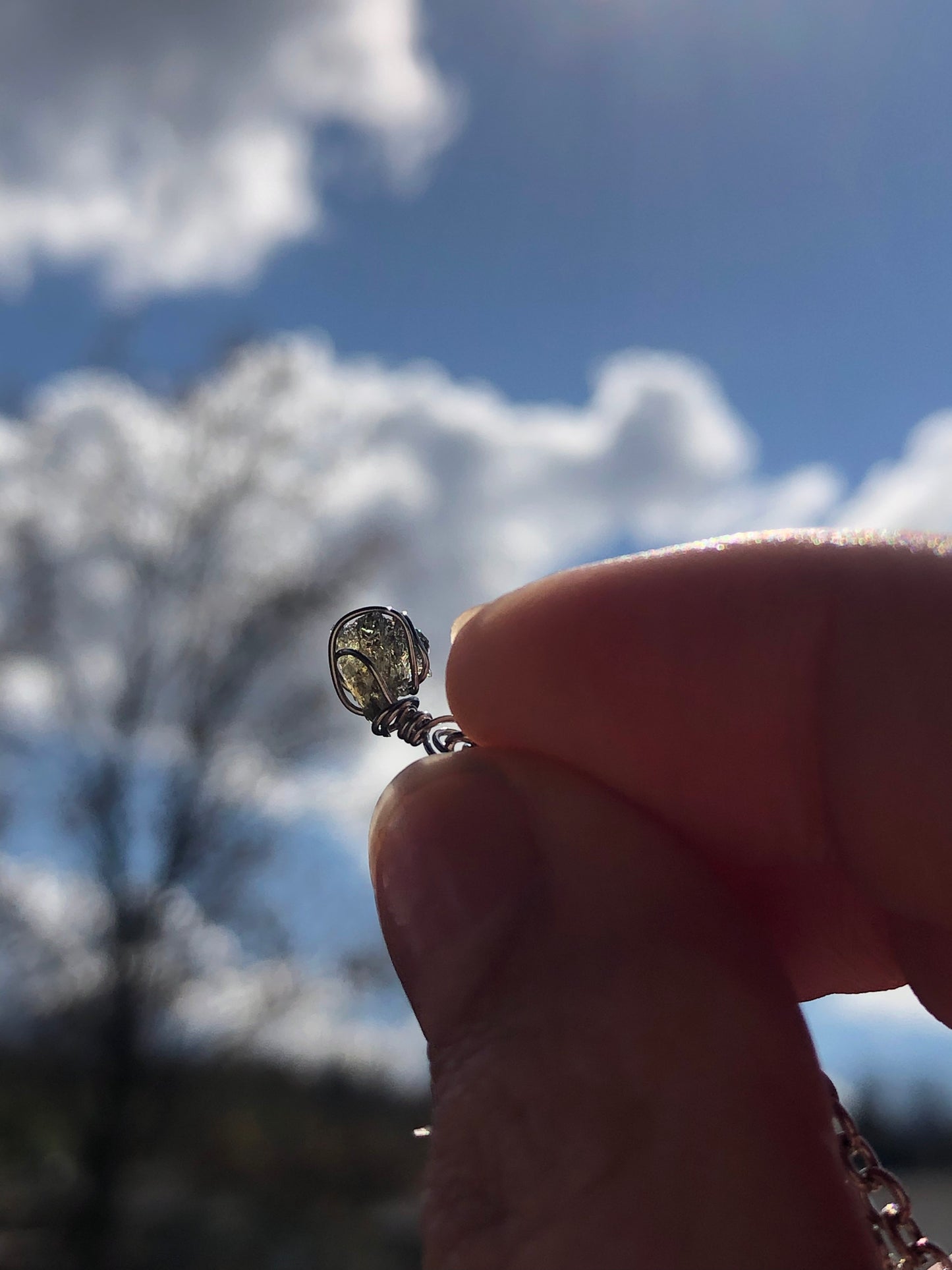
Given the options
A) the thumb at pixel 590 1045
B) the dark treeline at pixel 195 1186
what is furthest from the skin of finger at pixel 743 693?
A: the dark treeline at pixel 195 1186

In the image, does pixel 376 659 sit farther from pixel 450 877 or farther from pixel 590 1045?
pixel 590 1045

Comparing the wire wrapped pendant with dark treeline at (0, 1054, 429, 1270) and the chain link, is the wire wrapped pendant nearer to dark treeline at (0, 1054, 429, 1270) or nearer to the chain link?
the chain link

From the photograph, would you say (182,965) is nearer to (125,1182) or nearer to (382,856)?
(125,1182)

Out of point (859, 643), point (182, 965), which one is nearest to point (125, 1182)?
point (182, 965)

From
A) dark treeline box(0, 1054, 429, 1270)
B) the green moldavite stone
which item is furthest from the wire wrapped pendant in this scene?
dark treeline box(0, 1054, 429, 1270)

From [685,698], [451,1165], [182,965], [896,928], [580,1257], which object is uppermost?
[182,965]

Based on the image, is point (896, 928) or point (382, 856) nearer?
point (382, 856)
